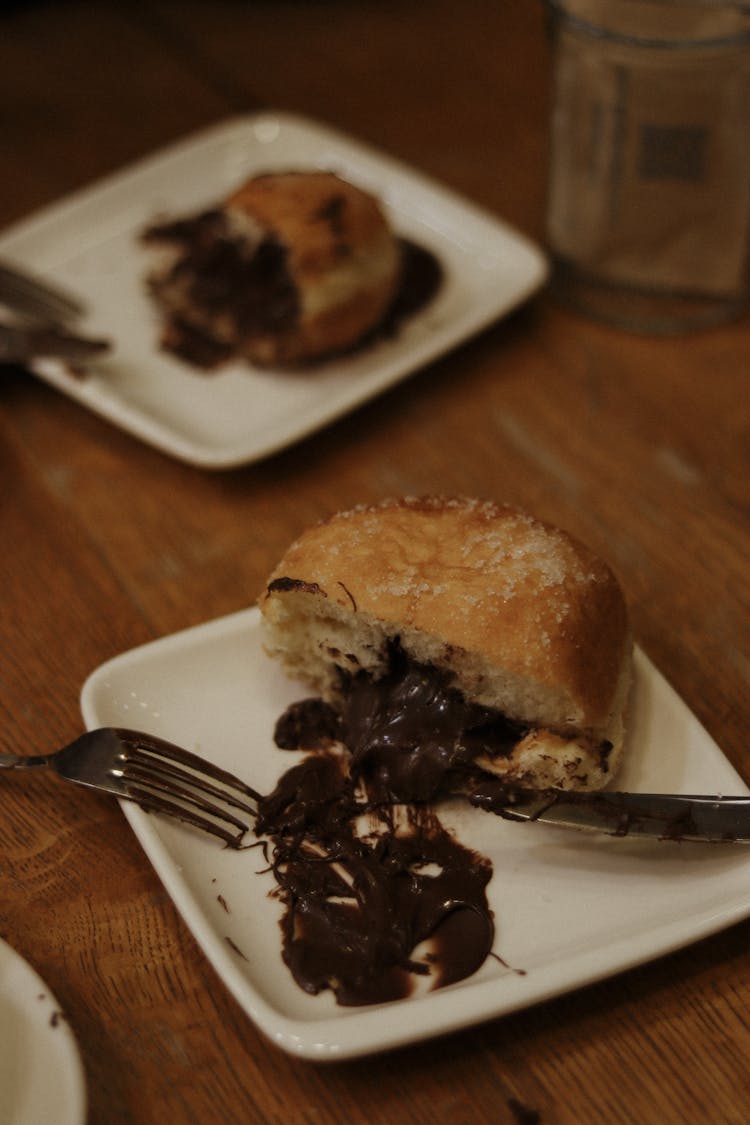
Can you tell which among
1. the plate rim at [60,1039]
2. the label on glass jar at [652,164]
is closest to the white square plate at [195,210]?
the label on glass jar at [652,164]

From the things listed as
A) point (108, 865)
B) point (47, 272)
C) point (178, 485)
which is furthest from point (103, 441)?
point (108, 865)

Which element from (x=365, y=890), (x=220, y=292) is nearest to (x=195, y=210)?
(x=220, y=292)

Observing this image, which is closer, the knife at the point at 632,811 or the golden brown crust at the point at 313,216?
the knife at the point at 632,811

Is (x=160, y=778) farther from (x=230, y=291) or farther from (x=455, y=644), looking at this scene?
(x=230, y=291)

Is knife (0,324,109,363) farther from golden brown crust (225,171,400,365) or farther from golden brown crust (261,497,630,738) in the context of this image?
golden brown crust (261,497,630,738)

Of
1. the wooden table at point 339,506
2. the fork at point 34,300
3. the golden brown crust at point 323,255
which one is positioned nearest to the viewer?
the wooden table at point 339,506

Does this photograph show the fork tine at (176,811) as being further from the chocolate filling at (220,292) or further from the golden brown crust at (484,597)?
the chocolate filling at (220,292)
